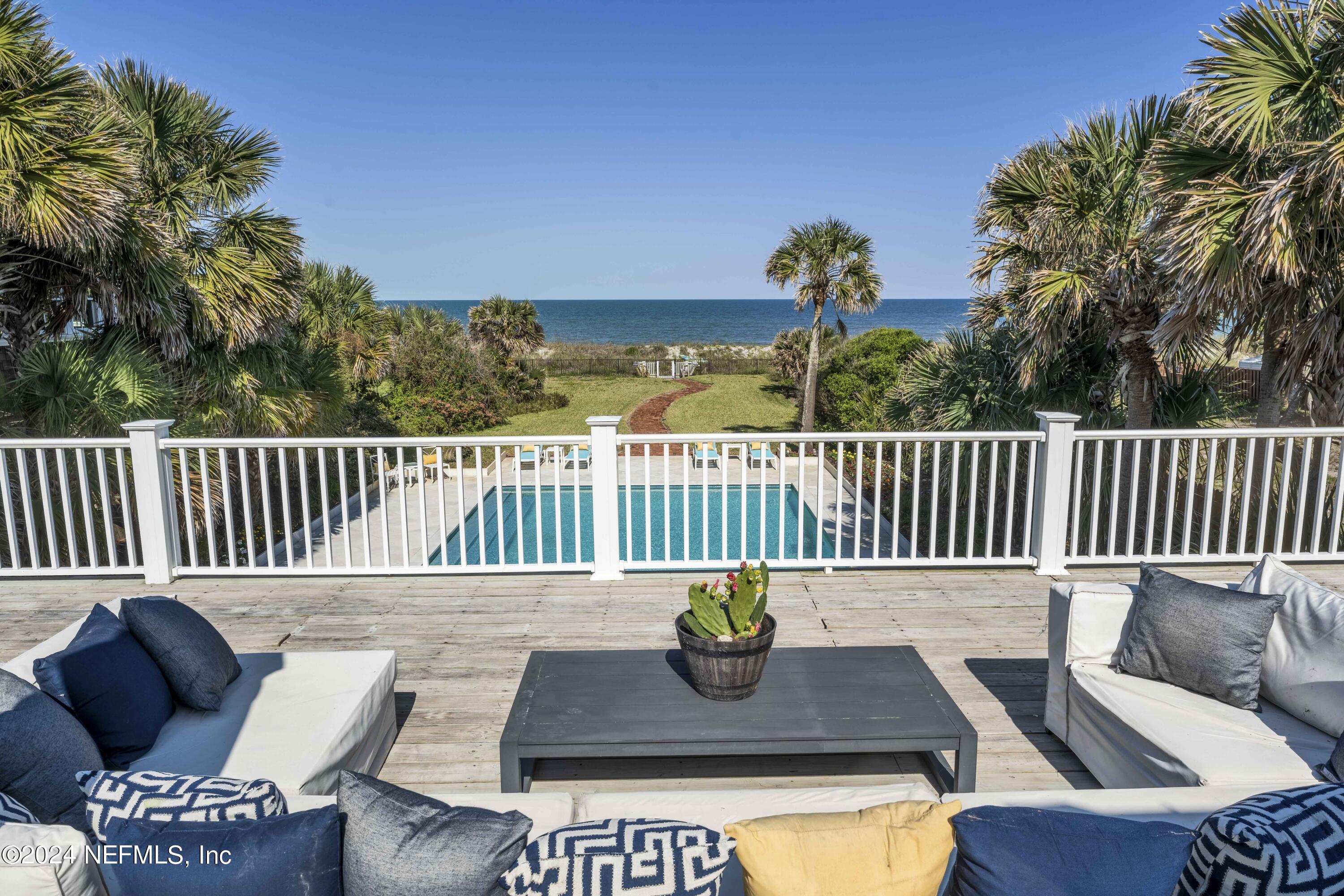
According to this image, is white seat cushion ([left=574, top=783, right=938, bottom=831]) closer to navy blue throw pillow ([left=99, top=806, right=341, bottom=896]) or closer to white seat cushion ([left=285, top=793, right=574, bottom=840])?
white seat cushion ([left=285, top=793, right=574, bottom=840])

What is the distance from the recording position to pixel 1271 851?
4.36 ft

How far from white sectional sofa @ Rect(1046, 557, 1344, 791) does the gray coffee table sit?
0.47m

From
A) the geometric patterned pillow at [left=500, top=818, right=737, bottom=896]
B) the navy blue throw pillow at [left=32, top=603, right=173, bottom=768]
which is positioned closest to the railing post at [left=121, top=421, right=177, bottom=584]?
the navy blue throw pillow at [left=32, top=603, right=173, bottom=768]

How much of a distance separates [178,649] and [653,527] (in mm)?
7706

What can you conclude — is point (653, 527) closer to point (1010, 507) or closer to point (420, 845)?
point (1010, 507)

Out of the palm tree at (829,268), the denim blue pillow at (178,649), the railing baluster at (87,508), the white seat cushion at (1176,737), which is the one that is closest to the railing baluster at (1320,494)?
the railing baluster at (87,508)

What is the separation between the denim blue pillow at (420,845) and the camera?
1352 mm

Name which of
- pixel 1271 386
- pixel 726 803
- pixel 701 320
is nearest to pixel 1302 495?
pixel 1271 386

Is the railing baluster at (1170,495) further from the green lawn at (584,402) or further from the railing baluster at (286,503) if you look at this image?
the green lawn at (584,402)

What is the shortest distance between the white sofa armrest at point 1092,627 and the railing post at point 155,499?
180 inches

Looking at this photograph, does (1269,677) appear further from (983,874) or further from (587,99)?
(587,99)

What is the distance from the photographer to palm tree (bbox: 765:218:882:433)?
50.9 ft

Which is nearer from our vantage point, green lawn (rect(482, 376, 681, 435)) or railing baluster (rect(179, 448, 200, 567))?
railing baluster (rect(179, 448, 200, 567))

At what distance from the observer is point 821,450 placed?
4.51 meters
